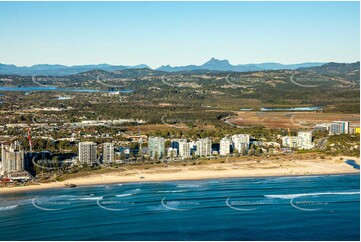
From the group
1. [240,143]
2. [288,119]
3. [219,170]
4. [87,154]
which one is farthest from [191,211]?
[288,119]

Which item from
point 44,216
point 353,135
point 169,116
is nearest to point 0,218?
point 44,216

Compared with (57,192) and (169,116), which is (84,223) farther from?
(169,116)

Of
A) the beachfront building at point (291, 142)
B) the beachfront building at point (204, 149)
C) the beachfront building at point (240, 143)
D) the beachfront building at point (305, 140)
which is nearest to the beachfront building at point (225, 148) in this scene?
the beachfront building at point (240, 143)

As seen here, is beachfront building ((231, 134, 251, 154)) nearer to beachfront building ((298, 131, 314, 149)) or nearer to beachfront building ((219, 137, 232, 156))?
beachfront building ((219, 137, 232, 156))

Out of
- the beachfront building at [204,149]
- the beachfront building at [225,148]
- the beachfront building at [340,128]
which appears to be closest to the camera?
the beachfront building at [204,149]

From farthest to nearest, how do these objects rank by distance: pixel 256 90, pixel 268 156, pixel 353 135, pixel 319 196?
pixel 256 90
pixel 353 135
pixel 268 156
pixel 319 196

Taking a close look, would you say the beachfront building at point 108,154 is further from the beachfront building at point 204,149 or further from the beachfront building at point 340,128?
the beachfront building at point 340,128
